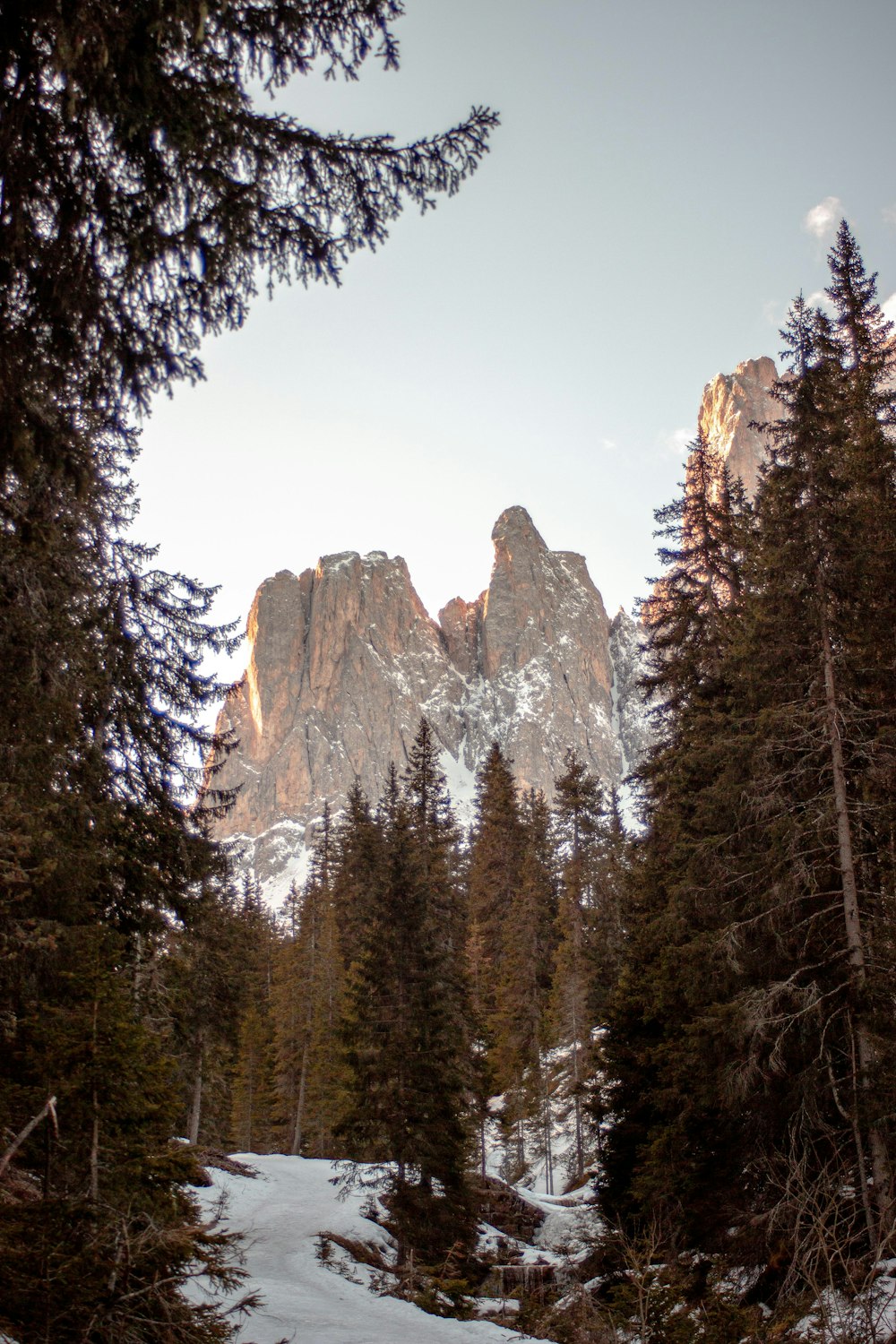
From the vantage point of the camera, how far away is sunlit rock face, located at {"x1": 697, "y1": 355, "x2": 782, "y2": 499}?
174 metres

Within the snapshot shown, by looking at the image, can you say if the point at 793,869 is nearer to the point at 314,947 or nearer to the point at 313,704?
the point at 314,947

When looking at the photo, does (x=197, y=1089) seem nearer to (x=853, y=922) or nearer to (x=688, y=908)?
(x=688, y=908)

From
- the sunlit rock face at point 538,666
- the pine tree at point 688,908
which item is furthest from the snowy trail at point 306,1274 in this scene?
the sunlit rock face at point 538,666

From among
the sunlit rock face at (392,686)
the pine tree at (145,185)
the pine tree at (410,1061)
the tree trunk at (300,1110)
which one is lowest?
the tree trunk at (300,1110)

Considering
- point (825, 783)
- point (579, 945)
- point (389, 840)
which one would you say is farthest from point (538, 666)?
point (825, 783)

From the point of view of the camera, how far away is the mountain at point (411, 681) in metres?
174

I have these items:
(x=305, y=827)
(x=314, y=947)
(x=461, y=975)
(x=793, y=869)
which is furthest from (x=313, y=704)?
(x=793, y=869)

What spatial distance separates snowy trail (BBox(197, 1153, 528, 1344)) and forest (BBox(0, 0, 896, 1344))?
0.75 m

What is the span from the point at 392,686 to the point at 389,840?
159m

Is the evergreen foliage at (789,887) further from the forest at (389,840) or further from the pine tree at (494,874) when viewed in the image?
the pine tree at (494,874)

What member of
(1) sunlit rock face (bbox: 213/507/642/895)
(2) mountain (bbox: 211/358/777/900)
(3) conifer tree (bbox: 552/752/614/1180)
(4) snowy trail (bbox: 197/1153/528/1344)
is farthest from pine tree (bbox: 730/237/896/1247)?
(2) mountain (bbox: 211/358/777/900)

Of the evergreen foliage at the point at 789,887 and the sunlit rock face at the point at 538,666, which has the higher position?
the sunlit rock face at the point at 538,666

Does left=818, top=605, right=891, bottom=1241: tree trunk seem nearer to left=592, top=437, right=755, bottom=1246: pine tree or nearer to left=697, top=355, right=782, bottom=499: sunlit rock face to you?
left=592, top=437, right=755, bottom=1246: pine tree

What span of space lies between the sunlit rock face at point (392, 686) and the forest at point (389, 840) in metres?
147
